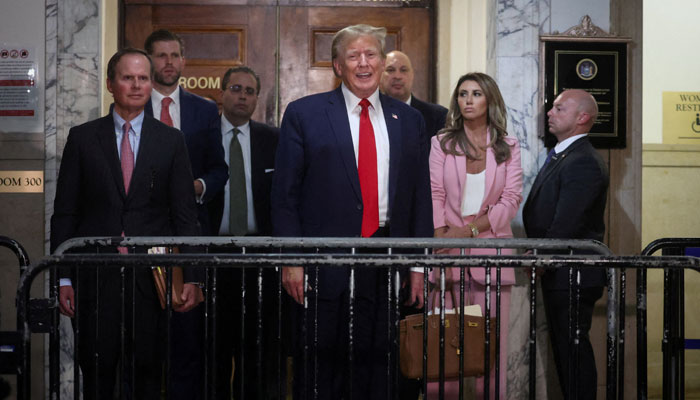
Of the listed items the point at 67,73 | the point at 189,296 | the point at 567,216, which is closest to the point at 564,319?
the point at 567,216

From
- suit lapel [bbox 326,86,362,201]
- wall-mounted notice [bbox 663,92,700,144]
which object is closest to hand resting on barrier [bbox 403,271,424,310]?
suit lapel [bbox 326,86,362,201]

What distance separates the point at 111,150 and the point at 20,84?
2.04 m

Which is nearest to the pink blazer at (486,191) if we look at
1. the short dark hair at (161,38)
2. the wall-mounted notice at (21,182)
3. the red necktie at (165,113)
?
the red necktie at (165,113)

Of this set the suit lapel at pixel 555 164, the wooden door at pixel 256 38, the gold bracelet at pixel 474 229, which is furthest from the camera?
the wooden door at pixel 256 38

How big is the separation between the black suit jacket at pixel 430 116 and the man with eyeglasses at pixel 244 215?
102 cm

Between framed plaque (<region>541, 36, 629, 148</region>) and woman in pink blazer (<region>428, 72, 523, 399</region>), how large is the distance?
97cm

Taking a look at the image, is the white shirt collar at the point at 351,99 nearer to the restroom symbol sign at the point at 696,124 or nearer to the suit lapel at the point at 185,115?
the suit lapel at the point at 185,115

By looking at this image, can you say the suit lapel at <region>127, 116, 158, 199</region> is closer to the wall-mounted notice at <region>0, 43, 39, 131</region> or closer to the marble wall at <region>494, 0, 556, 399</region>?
the wall-mounted notice at <region>0, 43, 39, 131</region>

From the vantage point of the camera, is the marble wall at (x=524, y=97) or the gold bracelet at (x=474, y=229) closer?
the gold bracelet at (x=474, y=229)

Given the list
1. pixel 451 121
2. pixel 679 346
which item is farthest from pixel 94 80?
pixel 679 346

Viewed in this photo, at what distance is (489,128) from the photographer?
512 cm

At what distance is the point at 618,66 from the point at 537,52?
61 centimetres

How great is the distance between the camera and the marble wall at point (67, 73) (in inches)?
231

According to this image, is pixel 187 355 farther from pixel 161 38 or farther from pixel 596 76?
pixel 596 76
